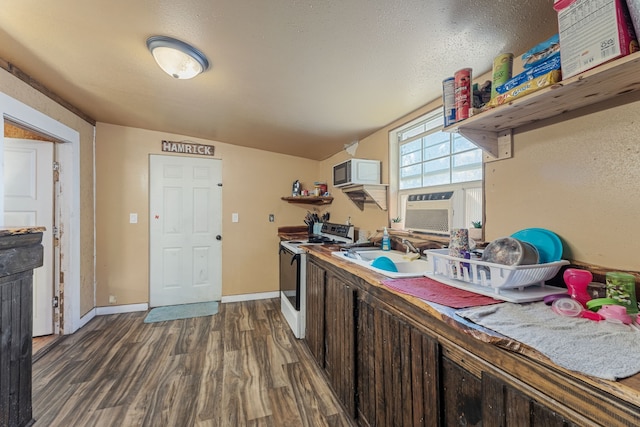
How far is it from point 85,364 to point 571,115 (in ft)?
11.7

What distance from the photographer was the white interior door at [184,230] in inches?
133

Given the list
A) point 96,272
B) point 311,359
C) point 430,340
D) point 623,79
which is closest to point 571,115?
A: point 623,79

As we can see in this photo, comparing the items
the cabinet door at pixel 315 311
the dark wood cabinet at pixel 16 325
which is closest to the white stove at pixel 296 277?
the cabinet door at pixel 315 311

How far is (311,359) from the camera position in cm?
223

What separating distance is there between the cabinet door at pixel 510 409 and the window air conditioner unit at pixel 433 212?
111 centimetres

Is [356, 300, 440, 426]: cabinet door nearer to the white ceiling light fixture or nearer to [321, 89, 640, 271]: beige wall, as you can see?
[321, 89, 640, 271]: beige wall

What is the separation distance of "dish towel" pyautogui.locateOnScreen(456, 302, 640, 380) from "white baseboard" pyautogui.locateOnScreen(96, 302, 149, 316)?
3.77 meters

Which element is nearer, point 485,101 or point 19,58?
point 485,101

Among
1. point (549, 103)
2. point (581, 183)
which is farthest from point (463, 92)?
point (581, 183)

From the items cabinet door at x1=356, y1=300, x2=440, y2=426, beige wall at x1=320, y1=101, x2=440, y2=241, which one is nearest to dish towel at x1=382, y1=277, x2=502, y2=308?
cabinet door at x1=356, y1=300, x2=440, y2=426

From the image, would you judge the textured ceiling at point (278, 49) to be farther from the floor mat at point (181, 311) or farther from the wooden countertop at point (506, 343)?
the floor mat at point (181, 311)

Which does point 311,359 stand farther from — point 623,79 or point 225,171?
point 225,171

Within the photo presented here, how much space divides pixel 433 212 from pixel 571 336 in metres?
1.27

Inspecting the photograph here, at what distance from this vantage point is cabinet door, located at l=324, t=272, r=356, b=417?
4.92 feet
